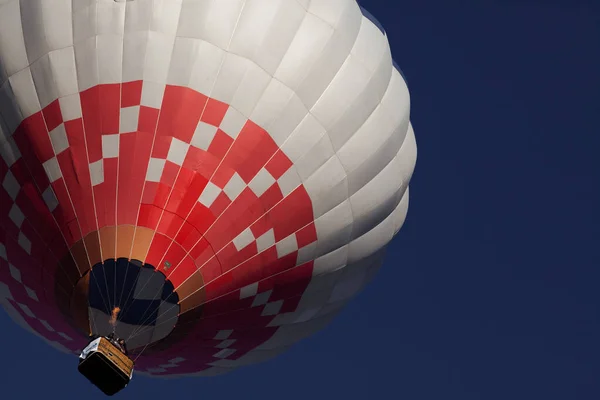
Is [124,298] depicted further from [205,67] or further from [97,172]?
[205,67]

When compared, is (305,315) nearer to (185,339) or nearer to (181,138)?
(185,339)

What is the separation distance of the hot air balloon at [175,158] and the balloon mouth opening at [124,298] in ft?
0.04

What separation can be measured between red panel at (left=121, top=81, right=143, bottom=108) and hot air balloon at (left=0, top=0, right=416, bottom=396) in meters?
0.01

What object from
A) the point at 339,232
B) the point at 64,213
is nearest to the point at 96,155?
the point at 64,213

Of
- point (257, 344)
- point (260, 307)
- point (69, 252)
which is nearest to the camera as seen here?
point (69, 252)

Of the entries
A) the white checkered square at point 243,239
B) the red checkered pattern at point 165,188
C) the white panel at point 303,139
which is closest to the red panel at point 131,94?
the red checkered pattern at point 165,188

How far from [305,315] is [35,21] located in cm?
Result: 403

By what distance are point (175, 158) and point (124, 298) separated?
1.36 meters

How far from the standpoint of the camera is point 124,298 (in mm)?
13469

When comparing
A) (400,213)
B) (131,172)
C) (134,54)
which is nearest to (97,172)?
(131,172)

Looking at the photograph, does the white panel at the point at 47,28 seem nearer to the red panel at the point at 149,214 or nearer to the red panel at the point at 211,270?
the red panel at the point at 149,214

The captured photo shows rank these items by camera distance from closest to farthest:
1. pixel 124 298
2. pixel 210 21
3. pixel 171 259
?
pixel 124 298
pixel 171 259
pixel 210 21

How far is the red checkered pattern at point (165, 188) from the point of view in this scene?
1369 cm

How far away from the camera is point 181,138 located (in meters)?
13.8
